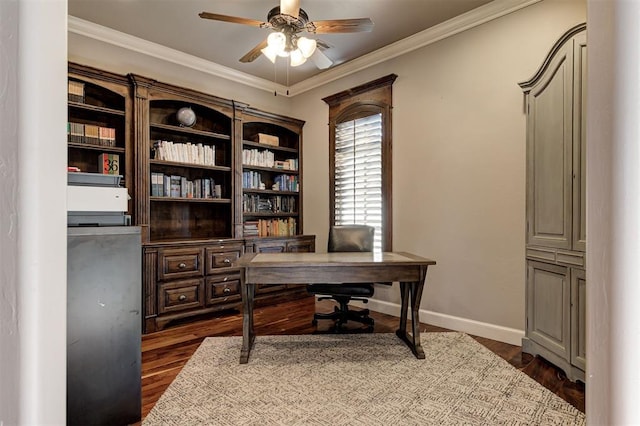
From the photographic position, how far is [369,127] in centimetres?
409

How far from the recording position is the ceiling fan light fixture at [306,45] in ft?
8.61

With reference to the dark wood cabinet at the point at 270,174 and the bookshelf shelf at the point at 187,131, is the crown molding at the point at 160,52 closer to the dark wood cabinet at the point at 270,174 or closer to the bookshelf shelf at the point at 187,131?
the dark wood cabinet at the point at 270,174

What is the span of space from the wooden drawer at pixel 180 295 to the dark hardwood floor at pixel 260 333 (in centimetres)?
20

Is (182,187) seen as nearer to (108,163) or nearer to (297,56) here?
(108,163)

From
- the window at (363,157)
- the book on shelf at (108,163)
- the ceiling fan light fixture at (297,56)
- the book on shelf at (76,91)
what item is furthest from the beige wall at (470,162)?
the book on shelf at (76,91)

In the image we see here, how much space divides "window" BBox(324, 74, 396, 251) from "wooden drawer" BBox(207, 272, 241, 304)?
1.46m

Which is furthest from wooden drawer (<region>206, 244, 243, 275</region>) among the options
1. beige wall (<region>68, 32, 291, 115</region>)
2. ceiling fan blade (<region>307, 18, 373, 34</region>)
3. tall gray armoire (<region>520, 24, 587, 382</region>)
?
tall gray armoire (<region>520, 24, 587, 382</region>)

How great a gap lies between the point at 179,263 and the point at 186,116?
1.67 metres

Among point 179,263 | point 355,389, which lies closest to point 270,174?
point 179,263

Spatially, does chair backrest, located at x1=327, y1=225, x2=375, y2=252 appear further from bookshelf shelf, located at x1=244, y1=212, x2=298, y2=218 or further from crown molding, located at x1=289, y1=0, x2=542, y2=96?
crown molding, located at x1=289, y1=0, x2=542, y2=96

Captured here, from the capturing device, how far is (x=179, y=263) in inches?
137
